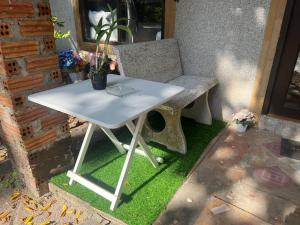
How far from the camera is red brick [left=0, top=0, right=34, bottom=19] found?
1779 millimetres

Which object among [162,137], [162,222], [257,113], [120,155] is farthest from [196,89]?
[162,222]

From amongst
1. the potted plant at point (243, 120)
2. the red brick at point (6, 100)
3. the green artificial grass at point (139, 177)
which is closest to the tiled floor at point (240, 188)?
the green artificial grass at point (139, 177)

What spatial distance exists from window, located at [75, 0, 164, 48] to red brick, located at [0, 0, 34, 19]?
215 cm

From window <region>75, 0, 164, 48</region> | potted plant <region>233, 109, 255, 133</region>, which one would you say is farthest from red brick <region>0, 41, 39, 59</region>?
potted plant <region>233, 109, 255, 133</region>

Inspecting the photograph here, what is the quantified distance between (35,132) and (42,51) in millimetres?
717

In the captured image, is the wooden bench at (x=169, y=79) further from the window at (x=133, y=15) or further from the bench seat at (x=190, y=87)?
the window at (x=133, y=15)

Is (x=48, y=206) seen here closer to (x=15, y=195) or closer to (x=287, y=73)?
(x=15, y=195)

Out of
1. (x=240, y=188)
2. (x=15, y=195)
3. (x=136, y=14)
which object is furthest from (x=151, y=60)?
(x=15, y=195)

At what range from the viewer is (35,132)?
7.25 feet

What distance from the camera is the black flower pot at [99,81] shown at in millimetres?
2090

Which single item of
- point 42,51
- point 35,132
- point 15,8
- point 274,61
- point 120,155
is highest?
point 15,8

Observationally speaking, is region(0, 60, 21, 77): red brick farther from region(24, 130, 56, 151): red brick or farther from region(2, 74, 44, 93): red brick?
region(24, 130, 56, 151): red brick

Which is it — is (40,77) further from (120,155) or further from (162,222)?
(162,222)

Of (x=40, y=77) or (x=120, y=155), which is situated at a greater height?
(x=40, y=77)
